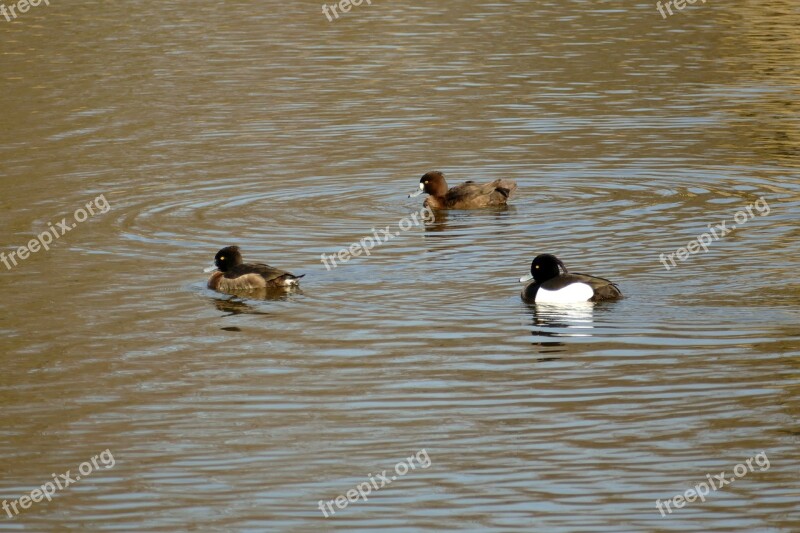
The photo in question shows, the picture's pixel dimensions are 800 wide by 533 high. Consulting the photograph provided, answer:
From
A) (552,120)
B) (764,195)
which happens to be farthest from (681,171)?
(552,120)

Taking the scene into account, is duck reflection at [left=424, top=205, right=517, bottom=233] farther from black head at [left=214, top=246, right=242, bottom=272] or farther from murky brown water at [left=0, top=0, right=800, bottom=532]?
black head at [left=214, top=246, right=242, bottom=272]

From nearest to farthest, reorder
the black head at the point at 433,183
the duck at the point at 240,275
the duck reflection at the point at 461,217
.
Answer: the duck at the point at 240,275 → the duck reflection at the point at 461,217 → the black head at the point at 433,183

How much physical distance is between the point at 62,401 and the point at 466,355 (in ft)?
12.3

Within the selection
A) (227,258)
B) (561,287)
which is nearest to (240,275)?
(227,258)

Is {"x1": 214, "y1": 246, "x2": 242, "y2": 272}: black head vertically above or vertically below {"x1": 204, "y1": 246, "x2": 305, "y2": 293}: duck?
above

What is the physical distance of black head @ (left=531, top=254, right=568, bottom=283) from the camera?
15.1 m

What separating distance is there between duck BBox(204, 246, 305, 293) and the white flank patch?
298 centimetres

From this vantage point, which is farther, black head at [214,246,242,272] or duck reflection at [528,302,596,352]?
black head at [214,246,242,272]

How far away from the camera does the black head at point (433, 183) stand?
68.7ft

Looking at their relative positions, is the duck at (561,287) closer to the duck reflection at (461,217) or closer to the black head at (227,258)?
the black head at (227,258)

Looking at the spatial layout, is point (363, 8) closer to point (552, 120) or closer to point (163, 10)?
point (163, 10)

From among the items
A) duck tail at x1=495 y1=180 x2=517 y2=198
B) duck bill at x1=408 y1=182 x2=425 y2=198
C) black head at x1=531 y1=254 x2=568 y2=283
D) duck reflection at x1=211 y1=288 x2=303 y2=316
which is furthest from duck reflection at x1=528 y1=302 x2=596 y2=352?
duck bill at x1=408 y1=182 x2=425 y2=198

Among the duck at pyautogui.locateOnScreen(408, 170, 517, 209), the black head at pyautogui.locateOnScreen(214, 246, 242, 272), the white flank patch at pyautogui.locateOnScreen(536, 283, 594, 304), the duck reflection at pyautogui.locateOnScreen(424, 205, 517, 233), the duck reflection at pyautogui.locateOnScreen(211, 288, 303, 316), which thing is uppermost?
the black head at pyautogui.locateOnScreen(214, 246, 242, 272)

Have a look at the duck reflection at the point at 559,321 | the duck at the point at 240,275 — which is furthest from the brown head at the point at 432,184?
the duck reflection at the point at 559,321
